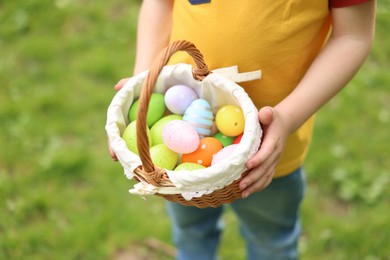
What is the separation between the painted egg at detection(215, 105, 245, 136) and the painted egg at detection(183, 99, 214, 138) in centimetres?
2

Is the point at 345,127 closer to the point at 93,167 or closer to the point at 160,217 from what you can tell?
the point at 160,217

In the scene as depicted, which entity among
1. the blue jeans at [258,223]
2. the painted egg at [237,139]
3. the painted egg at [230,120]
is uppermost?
the painted egg at [230,120]

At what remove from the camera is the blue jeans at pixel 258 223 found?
1.19 meters

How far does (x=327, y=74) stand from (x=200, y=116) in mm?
239

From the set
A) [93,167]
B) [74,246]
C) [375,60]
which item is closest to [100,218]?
[74,246]

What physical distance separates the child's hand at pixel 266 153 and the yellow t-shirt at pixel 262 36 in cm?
11

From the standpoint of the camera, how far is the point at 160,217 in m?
1.77

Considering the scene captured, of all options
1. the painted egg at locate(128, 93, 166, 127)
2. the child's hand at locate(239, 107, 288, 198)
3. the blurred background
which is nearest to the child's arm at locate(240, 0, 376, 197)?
the child's hand at locate(239, 107, 288, 198)

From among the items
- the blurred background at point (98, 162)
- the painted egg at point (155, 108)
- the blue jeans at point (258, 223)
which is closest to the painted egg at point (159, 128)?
the painted egg at point (155, 108)

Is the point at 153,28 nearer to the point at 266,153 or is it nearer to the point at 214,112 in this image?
the point at 214,112

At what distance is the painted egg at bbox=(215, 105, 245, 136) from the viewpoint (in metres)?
0.95

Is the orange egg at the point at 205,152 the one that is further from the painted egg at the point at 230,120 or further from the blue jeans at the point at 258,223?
the blue jeans at the point at 258,223

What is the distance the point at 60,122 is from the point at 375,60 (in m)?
1.30

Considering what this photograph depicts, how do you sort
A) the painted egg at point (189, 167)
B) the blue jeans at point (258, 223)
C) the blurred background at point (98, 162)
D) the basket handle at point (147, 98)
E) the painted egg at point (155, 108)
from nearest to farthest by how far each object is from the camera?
1. the basket handle at point (147, 98)
2. the painted egg at point (189, 167)
3. the painted egg at point (155, 108)
4. the blue jeans at point (258, 223)
5. the blurred background at point (98, 162)
